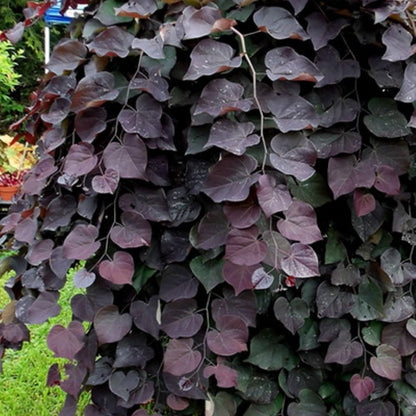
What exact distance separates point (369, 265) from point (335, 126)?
27cm

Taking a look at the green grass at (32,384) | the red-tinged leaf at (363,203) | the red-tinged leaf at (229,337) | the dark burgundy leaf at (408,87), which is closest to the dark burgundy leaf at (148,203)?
the red-tinged leaf at (229,337)

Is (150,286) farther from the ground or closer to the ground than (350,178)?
closer to the ground

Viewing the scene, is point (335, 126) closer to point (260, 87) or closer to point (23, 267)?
point (260, 87)

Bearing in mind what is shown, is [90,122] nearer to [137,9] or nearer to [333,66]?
[137,9]

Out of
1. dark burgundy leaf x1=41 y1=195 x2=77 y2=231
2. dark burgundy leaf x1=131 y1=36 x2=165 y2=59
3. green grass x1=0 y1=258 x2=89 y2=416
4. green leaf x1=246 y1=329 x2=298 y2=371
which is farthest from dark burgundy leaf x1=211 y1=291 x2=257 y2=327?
green grass x1=0 y1=258 x2=89 y2=416

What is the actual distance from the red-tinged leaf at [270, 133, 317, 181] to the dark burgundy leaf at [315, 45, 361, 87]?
→ 13 cm

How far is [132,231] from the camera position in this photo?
86 centimetres

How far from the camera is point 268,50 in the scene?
894 mm

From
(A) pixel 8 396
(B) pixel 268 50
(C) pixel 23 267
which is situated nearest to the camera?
(B) pixel 268 50

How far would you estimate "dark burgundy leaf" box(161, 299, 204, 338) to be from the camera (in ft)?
2.84

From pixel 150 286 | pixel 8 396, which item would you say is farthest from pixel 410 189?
pixel 8 396

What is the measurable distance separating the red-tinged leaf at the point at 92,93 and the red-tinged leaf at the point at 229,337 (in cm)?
41

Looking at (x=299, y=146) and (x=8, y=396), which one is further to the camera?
(x=8, y=396)

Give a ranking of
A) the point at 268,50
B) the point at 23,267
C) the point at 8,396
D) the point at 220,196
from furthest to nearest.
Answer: the point at 8,396
the point at 23,267
the point at 268,50
the point at 220,196
